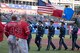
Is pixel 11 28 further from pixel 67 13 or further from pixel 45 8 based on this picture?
pixel 45 8

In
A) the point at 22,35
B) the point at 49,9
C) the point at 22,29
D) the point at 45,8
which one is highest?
the point at 22,29

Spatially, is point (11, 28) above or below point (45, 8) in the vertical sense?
above

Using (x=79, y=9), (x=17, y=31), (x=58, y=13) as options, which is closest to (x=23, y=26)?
(x=17, y=31)

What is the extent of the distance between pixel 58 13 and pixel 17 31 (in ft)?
26.3

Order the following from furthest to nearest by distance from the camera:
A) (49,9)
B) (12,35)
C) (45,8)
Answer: (49,9) → (45,8) → (12,35)

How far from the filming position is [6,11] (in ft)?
208

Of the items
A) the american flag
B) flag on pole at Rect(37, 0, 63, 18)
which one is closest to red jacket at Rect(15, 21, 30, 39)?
flag on pole at Rect(37, 0, 63, 18)

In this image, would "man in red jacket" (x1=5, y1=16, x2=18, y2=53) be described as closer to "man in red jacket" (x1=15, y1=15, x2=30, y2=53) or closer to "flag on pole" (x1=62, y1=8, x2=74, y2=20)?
"man in red jacket" (x1=15, y1=15, x2=30, y2=53)

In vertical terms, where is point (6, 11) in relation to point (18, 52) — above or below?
below

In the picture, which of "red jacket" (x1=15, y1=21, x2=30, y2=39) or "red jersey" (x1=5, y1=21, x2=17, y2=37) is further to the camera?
"red jersey" (x1=5, y1=21, x2=17, y2=37)

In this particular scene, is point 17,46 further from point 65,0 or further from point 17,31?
point 65,0

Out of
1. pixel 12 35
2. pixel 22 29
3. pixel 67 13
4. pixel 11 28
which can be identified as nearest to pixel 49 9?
pixel 67 13

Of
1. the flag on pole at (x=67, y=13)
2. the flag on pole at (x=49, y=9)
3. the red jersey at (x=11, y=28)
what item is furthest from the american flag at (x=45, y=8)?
the red jersey at (x=11, y=28)

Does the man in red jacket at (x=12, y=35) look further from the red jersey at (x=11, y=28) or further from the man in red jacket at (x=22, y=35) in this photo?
the man in red jacket at (x=22, y=35)
